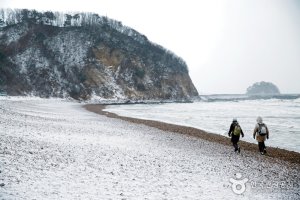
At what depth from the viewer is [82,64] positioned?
124 m

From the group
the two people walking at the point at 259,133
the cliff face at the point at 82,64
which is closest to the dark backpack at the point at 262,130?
the two people walking at the point at 259,133

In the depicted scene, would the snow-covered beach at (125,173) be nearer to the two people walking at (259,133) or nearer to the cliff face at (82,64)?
the two people walking at (259,133)

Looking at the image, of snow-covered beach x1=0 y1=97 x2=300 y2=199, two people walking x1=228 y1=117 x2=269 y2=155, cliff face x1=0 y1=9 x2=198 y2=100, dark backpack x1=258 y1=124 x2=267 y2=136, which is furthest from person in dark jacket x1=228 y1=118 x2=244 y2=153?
cliff face x1=0 y1=9 x2=198 y2=100

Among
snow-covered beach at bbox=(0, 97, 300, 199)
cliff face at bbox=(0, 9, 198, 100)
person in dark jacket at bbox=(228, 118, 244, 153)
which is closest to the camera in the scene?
snow-covered beach at bbox=(0, 97, 300, 199)

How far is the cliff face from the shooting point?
4417 inches

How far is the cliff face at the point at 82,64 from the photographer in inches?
4417

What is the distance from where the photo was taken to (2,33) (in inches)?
4946

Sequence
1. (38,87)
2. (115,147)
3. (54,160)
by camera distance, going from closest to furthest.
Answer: (54,160), (115,147), (38,87)

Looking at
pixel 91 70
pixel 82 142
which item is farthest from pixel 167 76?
pixel 82 142

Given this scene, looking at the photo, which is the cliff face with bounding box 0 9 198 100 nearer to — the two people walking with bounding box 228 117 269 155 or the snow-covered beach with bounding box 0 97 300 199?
the two people walking with bounding box 228 117 269 155

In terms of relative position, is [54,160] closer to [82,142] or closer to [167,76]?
[82,142]

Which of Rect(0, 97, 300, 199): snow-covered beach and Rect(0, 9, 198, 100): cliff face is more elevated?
Rect(0, 9, 198, 100): cliff face

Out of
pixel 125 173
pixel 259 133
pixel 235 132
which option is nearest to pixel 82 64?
pixel 235 132

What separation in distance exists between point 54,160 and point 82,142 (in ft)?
15.3
